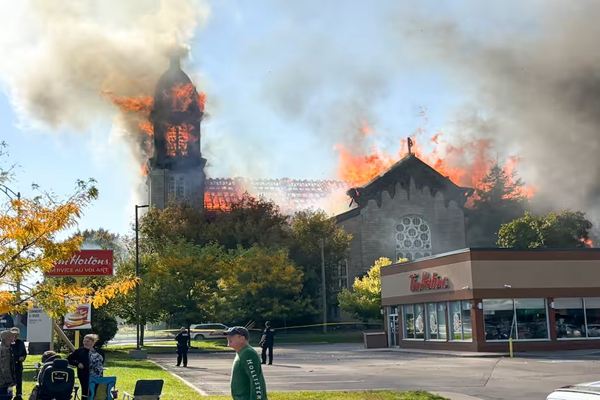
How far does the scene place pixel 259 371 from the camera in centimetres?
702

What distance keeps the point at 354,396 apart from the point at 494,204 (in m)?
75.3

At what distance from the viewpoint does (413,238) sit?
72312 mm

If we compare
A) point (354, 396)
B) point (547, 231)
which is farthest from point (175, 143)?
point (354, 396)

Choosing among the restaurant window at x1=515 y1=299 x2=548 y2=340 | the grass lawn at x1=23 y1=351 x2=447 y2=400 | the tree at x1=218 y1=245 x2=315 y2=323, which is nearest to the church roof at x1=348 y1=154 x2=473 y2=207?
the tree at x1=218 y1=245 x2=315 y2=323

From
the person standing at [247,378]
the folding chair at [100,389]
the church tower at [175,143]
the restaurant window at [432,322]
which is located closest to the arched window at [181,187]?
the church tower at [175,143]

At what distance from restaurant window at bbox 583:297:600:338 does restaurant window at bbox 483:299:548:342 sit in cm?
222

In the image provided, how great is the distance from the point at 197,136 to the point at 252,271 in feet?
100

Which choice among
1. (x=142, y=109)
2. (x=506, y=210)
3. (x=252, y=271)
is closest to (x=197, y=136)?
(x=142, y=109)

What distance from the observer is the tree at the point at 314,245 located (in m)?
64.1

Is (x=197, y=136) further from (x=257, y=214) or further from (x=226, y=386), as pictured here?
(x=226, y=386)

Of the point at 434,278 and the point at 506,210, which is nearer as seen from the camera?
the point at 434,278

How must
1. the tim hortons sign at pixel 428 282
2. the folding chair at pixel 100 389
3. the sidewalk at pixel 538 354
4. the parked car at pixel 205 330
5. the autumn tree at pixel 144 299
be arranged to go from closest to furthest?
1. the folding chair at pixel 100 389
2. the sidewalk at pixel 538 354
3. the tim hortons sign at pixel 428 282
4. the autumn tree at pixel 144 299
5. the parked car at pixel 205 330

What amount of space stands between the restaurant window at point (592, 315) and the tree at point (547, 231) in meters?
37.3

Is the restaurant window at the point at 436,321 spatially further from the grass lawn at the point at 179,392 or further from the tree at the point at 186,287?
the grass lawn at the point at 179,392
